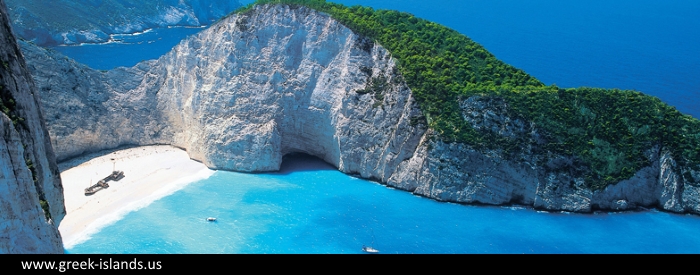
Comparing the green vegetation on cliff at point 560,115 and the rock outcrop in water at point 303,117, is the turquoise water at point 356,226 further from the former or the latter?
the green vegetation on cliff at point 560,115

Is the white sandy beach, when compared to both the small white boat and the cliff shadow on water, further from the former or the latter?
the small white boat

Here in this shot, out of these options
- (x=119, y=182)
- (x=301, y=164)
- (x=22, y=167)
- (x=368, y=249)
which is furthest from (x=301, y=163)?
(x=22, y=167)

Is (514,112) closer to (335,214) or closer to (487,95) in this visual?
(487,95)

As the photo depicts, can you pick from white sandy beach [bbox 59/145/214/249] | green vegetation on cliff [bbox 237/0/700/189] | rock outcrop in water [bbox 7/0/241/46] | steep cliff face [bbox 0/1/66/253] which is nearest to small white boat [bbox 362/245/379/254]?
green vegetation on cliff [bbox 237/0/700/189]

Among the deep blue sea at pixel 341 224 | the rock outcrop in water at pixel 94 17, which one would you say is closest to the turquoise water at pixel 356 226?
the deep blue sea at pixel 341 224

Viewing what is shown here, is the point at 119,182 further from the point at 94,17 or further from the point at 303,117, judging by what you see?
the point at 94,17

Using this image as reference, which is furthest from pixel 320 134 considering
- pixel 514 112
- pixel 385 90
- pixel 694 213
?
pixel 694 213

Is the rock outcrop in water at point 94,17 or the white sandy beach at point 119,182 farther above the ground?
the rock outcrop in water at point 94,17
